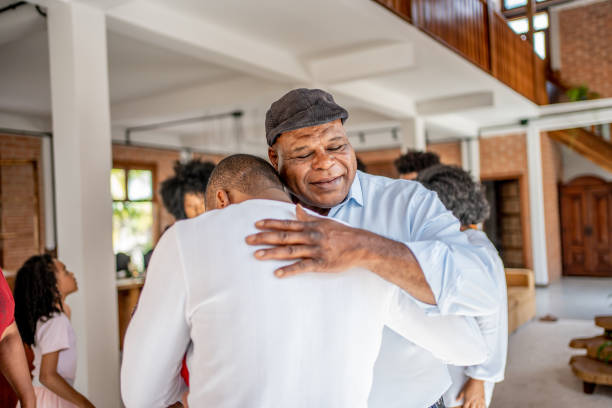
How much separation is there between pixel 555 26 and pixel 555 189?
155 inches

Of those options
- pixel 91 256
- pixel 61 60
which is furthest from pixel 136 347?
pixel 61 60

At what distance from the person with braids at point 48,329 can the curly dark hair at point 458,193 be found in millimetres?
1970

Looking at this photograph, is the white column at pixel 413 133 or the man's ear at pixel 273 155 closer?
the man's ear at pixel 273 155

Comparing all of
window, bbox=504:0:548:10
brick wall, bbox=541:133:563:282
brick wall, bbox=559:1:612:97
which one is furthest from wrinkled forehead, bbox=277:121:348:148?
window, bbox=504:0:548:10

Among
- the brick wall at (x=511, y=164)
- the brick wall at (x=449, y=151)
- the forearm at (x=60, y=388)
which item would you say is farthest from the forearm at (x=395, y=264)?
the brick wall at (x=449, y=151)

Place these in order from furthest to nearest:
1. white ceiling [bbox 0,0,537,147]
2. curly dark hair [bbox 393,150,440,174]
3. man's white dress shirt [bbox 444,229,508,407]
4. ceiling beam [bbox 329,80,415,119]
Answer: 1. ceiling beam [bbox 329,80,415,119]
2. white ceiling [bbox 0,0,537,147]
3. curly dark hair [bbox 393,150,440,174]
4. man's white dress shirt [bbox 444,229,508,407]

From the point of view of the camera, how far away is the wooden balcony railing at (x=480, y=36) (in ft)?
16.5

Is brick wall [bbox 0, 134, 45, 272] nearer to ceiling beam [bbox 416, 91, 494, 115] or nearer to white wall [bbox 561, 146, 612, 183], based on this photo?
ceiling beam [bbox 416, 91, 494, 115]

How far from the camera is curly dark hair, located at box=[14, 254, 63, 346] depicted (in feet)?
8.68

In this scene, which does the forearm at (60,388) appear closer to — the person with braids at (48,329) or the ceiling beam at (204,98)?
the person with braids at (48,329)

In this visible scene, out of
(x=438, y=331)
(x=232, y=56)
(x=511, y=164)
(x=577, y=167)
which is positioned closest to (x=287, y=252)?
(x=438, y=331)

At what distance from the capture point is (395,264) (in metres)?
1.11

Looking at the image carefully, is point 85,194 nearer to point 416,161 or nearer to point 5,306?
point 5,306

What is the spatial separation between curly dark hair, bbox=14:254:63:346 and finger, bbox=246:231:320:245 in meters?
2.09
